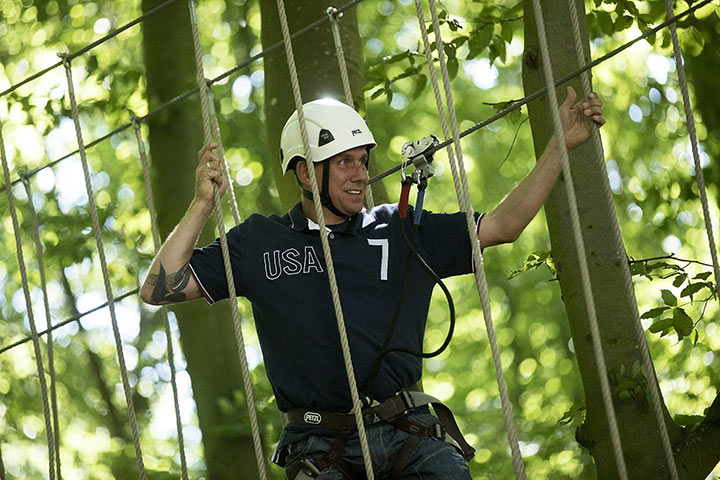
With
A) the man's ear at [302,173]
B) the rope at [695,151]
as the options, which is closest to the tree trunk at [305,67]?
the man's ear at [302,173]

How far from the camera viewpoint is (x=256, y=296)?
2.32 meters

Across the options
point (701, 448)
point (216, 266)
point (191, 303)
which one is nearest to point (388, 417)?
point (216, 266)

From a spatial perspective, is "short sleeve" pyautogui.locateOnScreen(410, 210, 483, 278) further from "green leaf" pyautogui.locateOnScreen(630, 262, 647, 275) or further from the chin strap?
"green leaf" pyautogui.locateOnScreen(630, 262, 647, 275)

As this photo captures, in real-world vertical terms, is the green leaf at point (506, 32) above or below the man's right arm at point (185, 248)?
above

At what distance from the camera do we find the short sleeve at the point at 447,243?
2277mm

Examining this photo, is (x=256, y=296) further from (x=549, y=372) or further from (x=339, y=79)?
(x=549, y=372)

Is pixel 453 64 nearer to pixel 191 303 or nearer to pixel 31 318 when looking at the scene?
pixel 31 318

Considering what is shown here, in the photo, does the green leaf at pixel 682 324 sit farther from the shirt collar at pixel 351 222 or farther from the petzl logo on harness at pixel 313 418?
the petzl logo on harness at pixel 313 418

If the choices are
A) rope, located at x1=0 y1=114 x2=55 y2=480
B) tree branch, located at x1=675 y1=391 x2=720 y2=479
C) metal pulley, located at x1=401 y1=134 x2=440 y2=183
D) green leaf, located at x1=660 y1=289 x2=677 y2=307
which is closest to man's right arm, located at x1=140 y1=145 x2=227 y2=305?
metal pulley, located at x1=401 y1=134 x2=440 y2=183

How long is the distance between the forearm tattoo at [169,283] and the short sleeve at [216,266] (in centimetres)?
3

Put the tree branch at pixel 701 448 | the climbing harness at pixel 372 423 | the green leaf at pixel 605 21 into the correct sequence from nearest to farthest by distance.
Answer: the climbing harness at pixel 372 423
the tree branch at pixel 701 448
the green leaf at pixel 605 21

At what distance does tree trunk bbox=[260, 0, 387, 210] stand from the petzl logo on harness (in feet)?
4.44

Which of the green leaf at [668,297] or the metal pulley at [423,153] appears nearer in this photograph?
the metal pulley at [423,153]

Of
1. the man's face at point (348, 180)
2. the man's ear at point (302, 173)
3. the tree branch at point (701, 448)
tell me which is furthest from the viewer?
the tree branch at point (701, 448)
